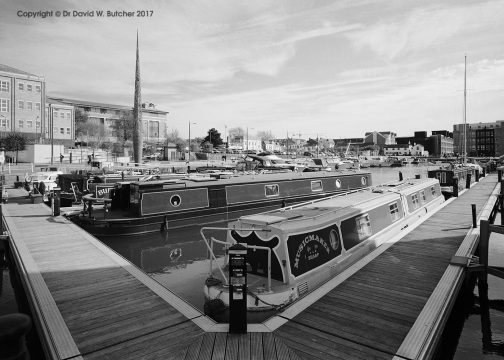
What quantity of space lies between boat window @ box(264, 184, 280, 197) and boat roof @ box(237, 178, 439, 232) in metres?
7.52

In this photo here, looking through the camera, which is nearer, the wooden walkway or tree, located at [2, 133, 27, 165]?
the wooden walkway

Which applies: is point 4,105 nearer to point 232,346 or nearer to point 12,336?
point 232,346

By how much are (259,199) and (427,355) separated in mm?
16368

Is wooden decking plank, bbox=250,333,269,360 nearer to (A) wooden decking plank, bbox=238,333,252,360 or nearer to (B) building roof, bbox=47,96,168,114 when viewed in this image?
(A) wooden decking plank, bbox=238,333,252,360

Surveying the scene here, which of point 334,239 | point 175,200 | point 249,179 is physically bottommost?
point 334,239

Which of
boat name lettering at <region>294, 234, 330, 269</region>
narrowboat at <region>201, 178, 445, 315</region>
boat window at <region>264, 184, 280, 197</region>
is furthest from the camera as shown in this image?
boat window at <region>264, 184, 280, 197</region>

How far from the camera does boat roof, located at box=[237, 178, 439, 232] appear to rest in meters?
8.95

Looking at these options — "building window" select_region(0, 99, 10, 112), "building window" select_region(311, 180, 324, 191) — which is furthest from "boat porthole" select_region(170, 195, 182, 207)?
"building window" select_region(0, 99, 10, 112)

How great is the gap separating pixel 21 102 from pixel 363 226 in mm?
67298

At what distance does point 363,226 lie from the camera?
11.5m

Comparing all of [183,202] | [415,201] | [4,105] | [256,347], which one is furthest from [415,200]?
[4,105]

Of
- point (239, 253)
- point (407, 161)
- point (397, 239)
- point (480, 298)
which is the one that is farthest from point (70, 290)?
point (407, 161)

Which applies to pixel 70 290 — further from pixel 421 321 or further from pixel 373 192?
pixel 373 192

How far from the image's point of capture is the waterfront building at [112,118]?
10081 centimetres
